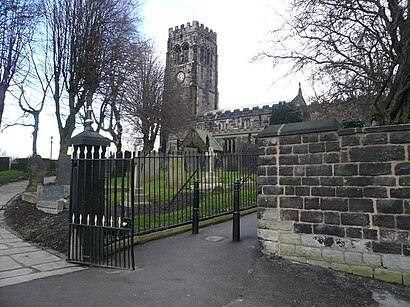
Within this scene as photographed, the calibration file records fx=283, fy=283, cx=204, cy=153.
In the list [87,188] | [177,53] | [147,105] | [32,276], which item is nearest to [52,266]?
[32,276]

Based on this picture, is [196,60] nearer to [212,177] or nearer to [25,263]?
[212,177]

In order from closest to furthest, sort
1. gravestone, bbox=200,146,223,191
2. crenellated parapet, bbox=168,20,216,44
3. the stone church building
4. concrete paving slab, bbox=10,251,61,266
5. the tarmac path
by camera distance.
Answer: the tarmac path < concrete paving slab, bbox=10,251,61,266 < gravestone, bbox=200,146,223,191 < the stone church building < crenellated parapet, bbox=168,20,216,44

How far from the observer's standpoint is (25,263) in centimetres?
482

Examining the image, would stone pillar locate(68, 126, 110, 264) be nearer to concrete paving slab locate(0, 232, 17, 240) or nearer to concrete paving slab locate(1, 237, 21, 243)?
concrete paving slab locate(1, 237, 21, 243)

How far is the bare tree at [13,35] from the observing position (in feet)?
35.1

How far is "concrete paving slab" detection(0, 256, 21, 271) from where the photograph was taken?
4.58m

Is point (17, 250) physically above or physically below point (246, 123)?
below

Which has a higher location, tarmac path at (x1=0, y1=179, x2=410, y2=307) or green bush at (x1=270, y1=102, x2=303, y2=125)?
green bush at (x1=270, y1=102, x2=303, y2=125)

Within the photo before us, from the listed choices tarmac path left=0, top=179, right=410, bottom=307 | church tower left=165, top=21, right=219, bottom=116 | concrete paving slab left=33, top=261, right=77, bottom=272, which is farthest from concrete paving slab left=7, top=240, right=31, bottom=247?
church tower left=165, top=21, right=219, bottom=116

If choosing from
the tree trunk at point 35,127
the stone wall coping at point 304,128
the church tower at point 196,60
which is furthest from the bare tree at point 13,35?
the church tower at point 196,60

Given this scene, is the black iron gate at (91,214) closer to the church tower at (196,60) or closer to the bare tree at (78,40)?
the bare tree at (78,40)

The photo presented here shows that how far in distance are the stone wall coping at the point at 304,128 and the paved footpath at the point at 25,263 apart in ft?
13.0

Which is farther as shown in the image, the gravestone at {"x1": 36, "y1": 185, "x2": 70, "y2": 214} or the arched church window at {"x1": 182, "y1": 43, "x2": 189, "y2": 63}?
the arched church window at {"x1": 182, "y1": 43, "x2": 189, "y2": 63}

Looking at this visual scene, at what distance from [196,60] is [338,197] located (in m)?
50.5
